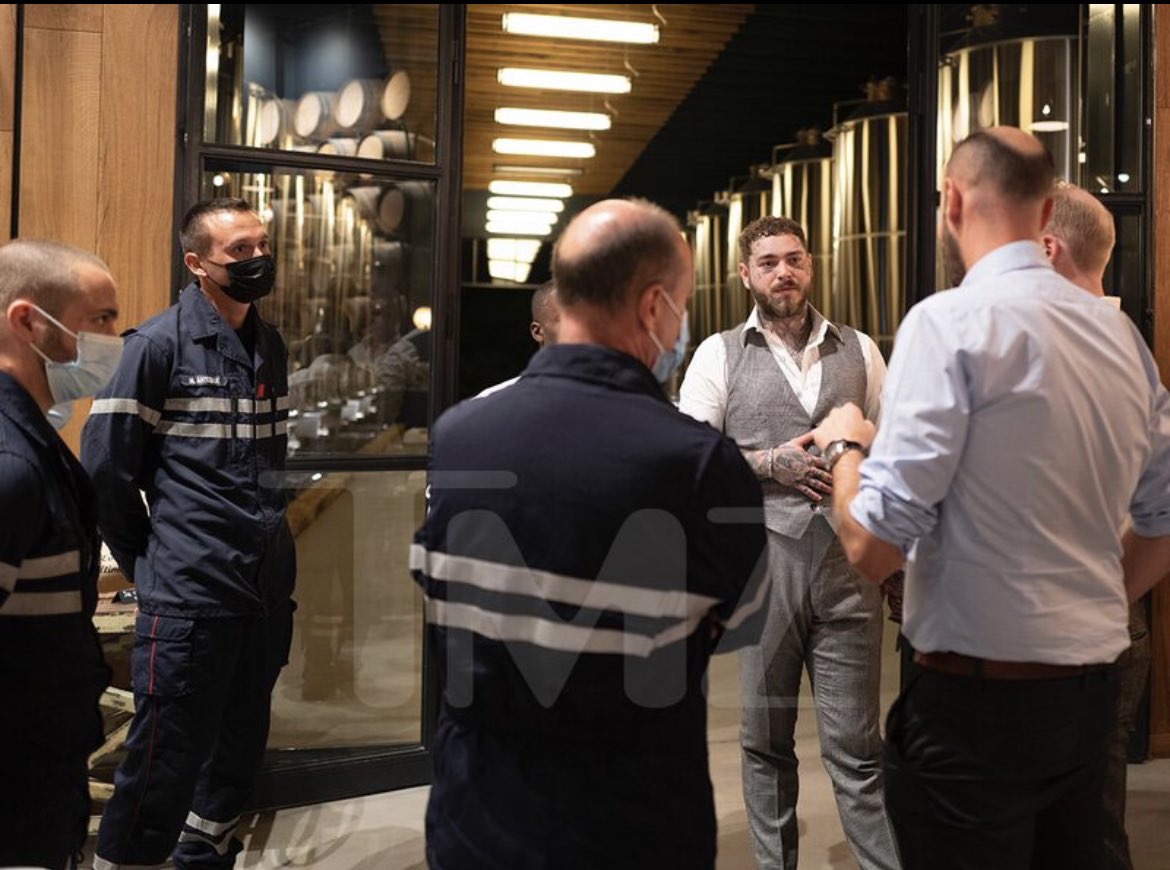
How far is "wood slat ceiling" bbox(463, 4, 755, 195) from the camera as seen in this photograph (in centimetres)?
673

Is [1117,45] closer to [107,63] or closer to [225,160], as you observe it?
[225,160]

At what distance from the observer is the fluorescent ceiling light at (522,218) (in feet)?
39.9

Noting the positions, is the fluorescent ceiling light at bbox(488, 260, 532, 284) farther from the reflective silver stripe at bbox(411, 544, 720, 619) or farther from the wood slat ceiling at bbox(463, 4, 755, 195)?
the reflective silver stripe at bbox(411, 544, 720, 619)

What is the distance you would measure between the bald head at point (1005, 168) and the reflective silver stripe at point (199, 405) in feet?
6.25

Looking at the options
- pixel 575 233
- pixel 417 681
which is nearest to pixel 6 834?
pixel 575 233

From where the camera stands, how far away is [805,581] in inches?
124

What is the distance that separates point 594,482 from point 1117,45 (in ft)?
12.9

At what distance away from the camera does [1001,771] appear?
70.3 inches

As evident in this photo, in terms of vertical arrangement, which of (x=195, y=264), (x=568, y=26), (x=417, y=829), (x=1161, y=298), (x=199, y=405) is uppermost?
(x=568, y=26)

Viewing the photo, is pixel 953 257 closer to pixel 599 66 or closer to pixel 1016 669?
pixel 1016 669

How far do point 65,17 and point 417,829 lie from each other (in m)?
2.69

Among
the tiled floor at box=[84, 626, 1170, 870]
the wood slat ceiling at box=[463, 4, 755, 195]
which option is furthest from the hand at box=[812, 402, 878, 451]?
the wood slat ceiling at box=[463, 4, 755, 195]

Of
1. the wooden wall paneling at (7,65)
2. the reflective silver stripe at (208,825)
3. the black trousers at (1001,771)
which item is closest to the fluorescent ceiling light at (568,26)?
the wooden wall paneling at (7,65)

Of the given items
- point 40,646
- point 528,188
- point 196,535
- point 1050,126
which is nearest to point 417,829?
point 196,535
